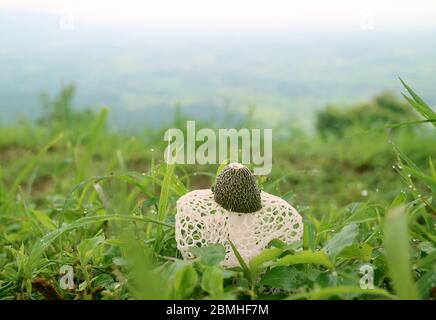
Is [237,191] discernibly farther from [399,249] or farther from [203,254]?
[399,249]

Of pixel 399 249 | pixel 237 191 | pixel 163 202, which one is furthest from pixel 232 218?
pixel 399 249

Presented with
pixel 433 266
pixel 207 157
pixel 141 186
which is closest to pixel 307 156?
pixel 207 157

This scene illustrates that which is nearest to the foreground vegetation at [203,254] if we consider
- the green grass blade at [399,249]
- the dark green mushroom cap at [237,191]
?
the green grass blade at [399,249]

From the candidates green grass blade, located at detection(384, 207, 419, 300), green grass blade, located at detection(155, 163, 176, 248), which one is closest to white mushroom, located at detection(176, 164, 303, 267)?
green grass blade, located at detection(155, 163, 176, 248)

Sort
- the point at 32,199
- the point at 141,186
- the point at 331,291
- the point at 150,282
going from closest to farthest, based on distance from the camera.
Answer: the point at 150,282 < the point at 331,291 < the point at 141,186 < the point at 32,199

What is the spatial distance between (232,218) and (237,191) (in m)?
0.07

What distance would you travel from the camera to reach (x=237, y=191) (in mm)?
1204

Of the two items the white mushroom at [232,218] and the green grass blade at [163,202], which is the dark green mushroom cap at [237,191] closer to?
the white mushroom at [232,218]

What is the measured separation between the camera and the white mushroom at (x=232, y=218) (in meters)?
1.21

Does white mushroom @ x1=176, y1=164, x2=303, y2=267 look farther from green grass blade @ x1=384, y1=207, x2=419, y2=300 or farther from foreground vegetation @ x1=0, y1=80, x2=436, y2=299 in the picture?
green grass blade @ x1=384, y1=207, x2=419, y2=300

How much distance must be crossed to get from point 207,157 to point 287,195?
8.17 feet

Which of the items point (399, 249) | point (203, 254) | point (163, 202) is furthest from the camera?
point (163, 202)
